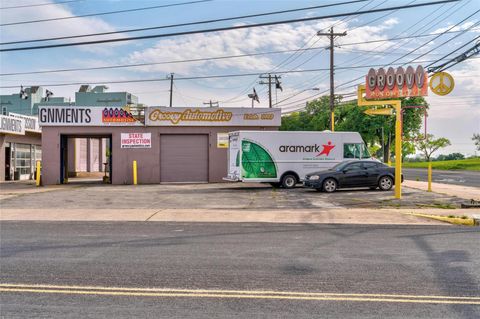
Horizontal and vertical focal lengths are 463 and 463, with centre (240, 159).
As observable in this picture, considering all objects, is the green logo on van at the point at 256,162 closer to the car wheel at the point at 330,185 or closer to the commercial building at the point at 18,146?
the car wheel at the point at 330,185

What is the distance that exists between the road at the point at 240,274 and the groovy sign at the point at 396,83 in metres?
7.92

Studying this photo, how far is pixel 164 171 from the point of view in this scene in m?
29.0

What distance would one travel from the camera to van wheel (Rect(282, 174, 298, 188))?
925 inches

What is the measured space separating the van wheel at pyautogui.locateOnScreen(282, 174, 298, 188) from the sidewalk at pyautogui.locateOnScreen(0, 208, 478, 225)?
8.50 m

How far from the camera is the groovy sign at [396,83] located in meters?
17.2

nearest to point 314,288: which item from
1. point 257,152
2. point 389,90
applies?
point 389,90

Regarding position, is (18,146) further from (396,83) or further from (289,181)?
(396,83)

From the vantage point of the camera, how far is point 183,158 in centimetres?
2914

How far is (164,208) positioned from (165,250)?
7.21 m

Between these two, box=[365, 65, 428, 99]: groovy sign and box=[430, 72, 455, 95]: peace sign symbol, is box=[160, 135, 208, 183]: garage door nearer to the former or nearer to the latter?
box=[365, 65, 428, 99]: groovy sign

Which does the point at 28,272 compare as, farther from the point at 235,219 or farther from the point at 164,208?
the point at 164,208

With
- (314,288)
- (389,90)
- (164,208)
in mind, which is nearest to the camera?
(314,288)

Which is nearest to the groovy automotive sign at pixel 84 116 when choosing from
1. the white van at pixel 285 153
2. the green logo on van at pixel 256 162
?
the white van at pixel 285 153

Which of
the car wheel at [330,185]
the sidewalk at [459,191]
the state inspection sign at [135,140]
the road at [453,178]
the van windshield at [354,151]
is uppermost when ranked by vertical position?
the state inspection sign at [135,140]
